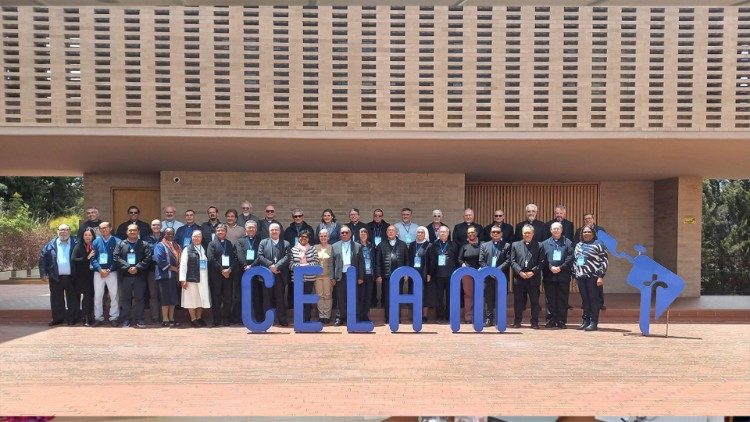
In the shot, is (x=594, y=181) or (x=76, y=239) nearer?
(x=76, y=239)

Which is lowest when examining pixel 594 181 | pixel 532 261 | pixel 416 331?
pixel 416 331

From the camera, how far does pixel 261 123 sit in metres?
9.64

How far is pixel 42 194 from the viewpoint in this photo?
2806 cm

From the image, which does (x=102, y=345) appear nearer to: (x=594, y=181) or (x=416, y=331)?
(x=416, y=331)

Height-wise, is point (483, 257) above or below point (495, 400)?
above

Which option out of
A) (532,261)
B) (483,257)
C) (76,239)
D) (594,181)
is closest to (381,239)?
(483,257)

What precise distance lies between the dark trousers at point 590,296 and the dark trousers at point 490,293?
1.33 metres

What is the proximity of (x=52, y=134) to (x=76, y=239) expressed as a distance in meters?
1.76

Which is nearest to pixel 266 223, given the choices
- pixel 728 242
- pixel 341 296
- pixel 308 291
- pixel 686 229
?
pixel 308 291

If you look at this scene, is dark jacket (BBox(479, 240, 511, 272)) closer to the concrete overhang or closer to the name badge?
the name badge

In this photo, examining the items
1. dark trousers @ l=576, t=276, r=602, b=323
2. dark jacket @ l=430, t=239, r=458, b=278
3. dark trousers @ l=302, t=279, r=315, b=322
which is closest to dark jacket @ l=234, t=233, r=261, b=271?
dark trousers @ l=302, t=279, r=315, b=322

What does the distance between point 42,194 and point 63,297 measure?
20542 mm

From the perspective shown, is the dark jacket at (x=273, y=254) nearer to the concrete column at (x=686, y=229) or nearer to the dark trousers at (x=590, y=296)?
the dark trousers at (x=590, y=296)

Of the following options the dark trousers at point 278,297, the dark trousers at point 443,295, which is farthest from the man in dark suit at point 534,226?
the dark trousers at point 278,297
